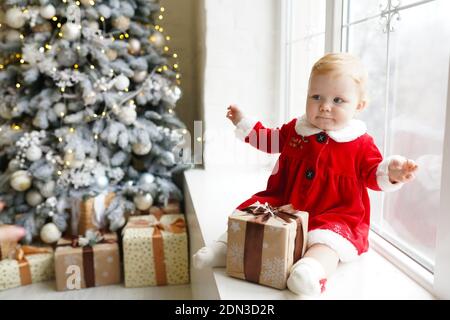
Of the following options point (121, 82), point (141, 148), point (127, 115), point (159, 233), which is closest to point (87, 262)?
point (159, 233)

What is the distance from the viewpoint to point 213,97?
85.8 inches

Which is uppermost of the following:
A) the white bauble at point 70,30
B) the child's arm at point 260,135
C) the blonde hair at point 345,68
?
the white bauble at point 70,30

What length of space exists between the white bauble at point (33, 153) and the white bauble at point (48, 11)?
0.59 meters

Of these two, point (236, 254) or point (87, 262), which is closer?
point (236, 254)

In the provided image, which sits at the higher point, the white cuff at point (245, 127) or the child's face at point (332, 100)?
the child's face at point (332, 100)

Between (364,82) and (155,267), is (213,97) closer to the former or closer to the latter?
(155,267)

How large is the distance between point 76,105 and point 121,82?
0.24m

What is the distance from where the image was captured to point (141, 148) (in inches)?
80.0

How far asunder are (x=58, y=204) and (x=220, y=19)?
1.21 meters

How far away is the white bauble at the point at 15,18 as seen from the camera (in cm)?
187

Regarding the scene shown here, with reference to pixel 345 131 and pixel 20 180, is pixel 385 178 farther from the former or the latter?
pixel 20 180

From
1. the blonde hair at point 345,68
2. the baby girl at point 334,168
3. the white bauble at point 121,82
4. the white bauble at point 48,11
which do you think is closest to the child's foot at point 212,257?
the baby girl at point 334,168

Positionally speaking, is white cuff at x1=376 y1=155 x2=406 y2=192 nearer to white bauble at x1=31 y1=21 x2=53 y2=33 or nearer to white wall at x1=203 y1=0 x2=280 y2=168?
white wall at x1=203 y1=0 x2=280 y2=168

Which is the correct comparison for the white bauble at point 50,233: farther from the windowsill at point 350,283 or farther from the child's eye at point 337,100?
the child's eye at point 337,100
